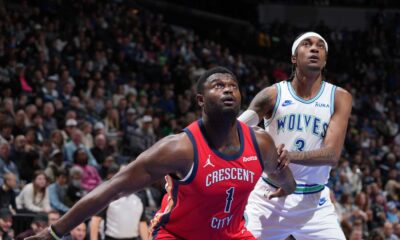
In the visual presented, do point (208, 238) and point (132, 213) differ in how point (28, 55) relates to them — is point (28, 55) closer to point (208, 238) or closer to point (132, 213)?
point (132, 213)

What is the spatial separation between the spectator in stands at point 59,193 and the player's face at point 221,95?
624cm

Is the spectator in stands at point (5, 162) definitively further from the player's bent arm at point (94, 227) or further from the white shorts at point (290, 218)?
the white shorts at point (290, 218)

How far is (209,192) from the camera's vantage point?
483 cm

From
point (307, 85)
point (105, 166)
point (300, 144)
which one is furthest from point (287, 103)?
point (105, 166)

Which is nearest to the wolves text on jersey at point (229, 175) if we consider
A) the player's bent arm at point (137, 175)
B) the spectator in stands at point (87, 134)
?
the player's bent arm at point (137, 175)

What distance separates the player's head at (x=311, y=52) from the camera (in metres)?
6.45

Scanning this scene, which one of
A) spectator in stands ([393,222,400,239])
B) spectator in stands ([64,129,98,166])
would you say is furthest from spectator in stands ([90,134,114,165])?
spectator in stands ([393,222,400,239])

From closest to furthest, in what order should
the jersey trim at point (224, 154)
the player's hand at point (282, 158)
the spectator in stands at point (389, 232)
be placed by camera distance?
the jersey trim at point (224, 154)
the player's hand at point (282, 158)
the spectator in stands at point (389, 232)

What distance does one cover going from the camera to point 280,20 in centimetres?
2964

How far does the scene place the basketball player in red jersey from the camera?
4809 mm

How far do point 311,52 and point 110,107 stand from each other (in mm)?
8606

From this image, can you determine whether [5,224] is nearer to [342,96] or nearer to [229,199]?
[342,96]

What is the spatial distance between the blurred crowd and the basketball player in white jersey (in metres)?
3.76

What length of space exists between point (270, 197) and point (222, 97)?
1.51 meters
